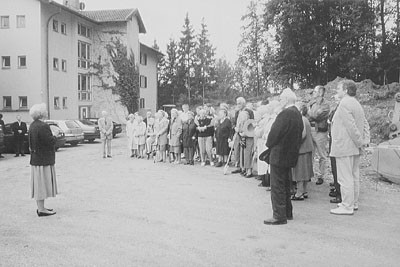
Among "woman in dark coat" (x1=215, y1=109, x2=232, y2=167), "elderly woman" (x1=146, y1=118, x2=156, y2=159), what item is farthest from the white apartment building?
"woman in dark coat" (x1=215, y1=109, x2=232, y2=167)

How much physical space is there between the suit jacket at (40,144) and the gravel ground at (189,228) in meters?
0.95

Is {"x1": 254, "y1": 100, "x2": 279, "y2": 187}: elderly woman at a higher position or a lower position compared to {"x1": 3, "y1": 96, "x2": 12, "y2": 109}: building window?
lower

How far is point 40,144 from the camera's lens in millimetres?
7684

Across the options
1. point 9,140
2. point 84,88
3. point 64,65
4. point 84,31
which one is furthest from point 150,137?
point 84,31

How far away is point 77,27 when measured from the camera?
129 ft

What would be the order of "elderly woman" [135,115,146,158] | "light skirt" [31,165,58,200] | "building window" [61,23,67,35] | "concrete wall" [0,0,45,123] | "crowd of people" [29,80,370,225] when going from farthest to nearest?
1. "building window" [61,23,67,35]
2. "concrete wall" [0,0,45,123]
3. "elderly woman" [135,115,146,158]
4. "light skirt" [31,165,58,200]
5. "crowd of people" [29,80,370,225]

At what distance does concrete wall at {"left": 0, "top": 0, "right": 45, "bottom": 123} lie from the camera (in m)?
33.2

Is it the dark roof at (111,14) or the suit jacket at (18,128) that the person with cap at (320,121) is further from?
the dark roof at (111,14)

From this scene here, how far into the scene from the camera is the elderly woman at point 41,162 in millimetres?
7645

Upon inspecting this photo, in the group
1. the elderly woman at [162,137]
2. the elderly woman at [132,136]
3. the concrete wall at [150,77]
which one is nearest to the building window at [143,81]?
the concrete wall at [150,77]

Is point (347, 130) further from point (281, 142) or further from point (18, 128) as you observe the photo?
point (18, 128)

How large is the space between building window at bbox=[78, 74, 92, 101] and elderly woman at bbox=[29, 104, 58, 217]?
109ft

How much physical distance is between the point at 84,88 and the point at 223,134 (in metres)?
29.5

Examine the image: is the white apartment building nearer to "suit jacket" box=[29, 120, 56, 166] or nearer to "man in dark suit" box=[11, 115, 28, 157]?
"man in dark suit" box=[11, 115, 28, 157]
